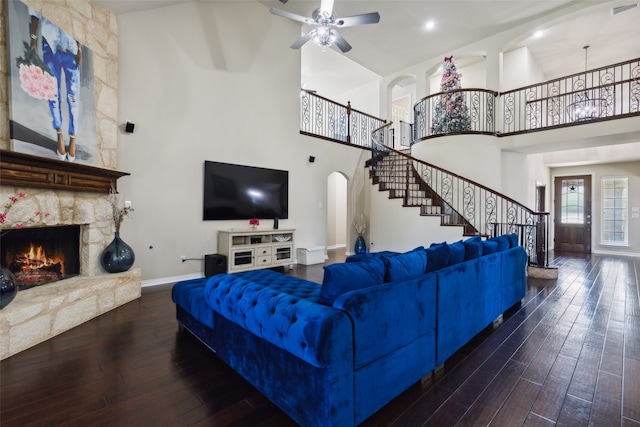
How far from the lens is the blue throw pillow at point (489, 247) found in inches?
117

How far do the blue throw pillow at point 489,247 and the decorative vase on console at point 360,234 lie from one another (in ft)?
13.7

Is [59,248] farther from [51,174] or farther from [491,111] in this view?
[491,111]

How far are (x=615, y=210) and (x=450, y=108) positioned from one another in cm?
588

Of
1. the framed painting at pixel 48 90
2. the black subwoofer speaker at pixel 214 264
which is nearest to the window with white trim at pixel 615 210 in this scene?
the black subwoofer speaker at pixel 214 264

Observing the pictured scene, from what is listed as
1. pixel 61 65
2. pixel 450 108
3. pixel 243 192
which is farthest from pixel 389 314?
pixel 450 108

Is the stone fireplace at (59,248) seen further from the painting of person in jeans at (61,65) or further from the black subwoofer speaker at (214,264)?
the black subwoofer speaker at (214,264)

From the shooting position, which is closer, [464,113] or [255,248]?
[255,248]

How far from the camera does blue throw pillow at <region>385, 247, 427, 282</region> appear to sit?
187cm

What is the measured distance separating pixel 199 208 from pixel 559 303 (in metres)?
5.45

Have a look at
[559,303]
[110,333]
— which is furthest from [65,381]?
[559,303]

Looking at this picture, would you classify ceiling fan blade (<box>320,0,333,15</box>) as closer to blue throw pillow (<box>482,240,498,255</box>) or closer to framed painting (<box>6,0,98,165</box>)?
framed painting (<box>6,0,98,165</box>)

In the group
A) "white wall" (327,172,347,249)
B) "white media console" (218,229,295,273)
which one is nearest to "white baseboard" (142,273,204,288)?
"white media console" (218,229,295,273)

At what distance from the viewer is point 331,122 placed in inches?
318

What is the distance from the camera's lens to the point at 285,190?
6.22m
